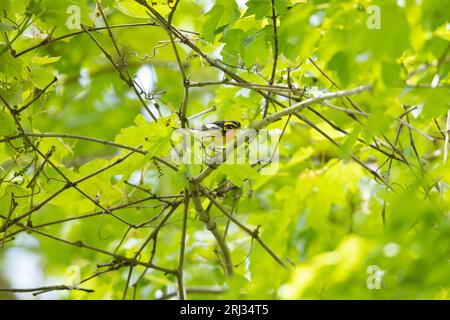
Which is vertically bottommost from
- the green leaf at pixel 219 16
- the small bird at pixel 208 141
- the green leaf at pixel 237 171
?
the green leaf at pixel 237 171

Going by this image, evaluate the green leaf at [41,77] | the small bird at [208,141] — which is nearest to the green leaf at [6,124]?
the green leaf at [41,77]

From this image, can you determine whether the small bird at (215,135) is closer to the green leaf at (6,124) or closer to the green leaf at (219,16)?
the green leaf at (219,16)

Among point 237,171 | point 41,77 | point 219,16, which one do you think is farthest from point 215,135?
point 41,77

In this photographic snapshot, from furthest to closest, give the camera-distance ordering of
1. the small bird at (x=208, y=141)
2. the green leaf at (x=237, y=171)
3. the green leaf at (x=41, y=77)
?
the green leaf at (x=41, y=77), the green leaf at (x=237, y=171), the small bird at (x=208, y=141)

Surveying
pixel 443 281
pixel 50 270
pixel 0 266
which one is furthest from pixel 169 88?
pixel 443 281

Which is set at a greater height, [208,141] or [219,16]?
[219,16]

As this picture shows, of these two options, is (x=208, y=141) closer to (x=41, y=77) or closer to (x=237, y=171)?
(x=237, y=171)

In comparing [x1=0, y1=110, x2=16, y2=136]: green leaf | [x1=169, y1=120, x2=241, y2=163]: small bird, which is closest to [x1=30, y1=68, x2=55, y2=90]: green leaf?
[x1=0, y1=110, x2=16, y2=136]: green leaf

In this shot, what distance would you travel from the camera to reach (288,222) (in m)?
2.35

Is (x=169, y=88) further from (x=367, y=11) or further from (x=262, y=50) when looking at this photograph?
(x=367, y=11)

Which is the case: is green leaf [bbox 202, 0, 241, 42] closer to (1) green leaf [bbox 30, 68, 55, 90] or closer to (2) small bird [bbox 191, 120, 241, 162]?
(2) small bird [bbox 191, 120, 241, 162]

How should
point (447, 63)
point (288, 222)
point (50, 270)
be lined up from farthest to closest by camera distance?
1. point (50, 270)
2. point (288, 222)
3. point (447, 63)

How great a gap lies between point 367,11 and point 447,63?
26cm

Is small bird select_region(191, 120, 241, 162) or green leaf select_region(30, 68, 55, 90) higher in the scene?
green leaf select_region(30, 68, 55, 90)
